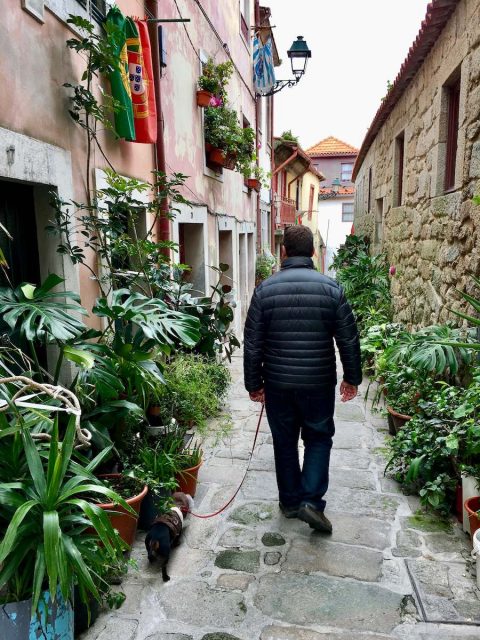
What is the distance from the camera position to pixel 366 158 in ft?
39.2

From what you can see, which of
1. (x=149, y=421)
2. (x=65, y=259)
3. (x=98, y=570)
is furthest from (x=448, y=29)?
(x=98, y=570)

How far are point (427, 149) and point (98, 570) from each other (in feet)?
15.9

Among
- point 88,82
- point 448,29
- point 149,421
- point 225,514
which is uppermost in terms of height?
point 448,29

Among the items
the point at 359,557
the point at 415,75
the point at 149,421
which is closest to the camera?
the point at 359,557

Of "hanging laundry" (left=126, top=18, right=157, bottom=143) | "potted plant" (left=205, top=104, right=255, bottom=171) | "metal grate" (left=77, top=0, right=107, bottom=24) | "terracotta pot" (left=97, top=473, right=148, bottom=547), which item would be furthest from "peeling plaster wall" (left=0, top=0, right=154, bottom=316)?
"potted plant" (left=205, top=104, right=255, bottom=171)

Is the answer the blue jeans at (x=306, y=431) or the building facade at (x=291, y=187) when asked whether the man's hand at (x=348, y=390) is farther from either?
the building facade at (x=291, y=187)

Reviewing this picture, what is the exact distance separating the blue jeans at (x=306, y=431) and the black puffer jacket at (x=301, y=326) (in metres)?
0.10

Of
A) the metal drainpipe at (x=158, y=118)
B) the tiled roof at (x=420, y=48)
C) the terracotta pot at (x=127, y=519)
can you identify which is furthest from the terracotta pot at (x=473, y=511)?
the tiled roof at (x=420, y=48)

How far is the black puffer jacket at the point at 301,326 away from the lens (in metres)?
3.00

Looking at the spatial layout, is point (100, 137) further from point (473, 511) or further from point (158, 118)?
point (473, 511)

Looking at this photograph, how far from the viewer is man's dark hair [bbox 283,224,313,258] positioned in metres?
3.11

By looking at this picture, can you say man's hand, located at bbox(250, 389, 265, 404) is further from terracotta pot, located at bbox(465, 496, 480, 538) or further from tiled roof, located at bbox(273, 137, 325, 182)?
tiled roof, located at bbox(273, 137, 325, 182)

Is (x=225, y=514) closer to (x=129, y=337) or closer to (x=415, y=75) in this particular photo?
(x=129, y=337)

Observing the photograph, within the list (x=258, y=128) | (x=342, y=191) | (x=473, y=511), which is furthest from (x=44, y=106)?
(x=342, y=191)
